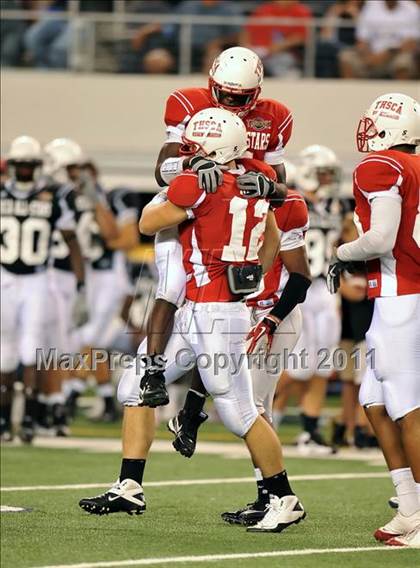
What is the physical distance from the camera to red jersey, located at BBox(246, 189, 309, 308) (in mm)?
7355

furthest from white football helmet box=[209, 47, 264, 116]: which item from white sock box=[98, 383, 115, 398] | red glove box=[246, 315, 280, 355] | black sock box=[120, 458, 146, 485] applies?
white sock box=[98, 383, 115, 398]

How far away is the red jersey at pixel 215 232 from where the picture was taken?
6.54 meters

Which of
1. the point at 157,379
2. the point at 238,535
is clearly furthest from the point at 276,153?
the point at 238,535

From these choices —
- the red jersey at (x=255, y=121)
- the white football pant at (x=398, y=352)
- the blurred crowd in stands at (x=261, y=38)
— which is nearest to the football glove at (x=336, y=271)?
the white football pant at (x=398, y=352)

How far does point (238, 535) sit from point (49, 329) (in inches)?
203

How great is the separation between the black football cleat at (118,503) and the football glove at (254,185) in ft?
4.34

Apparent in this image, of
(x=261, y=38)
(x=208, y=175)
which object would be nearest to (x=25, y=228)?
(x=208, y=175)

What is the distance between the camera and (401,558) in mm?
6086

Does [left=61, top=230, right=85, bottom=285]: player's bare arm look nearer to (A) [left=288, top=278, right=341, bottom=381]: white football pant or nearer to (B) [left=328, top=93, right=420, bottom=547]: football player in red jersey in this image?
(A) [left=288, top=278, right=341, bottom=381]: white football pant

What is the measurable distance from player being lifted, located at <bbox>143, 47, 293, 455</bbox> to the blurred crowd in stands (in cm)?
839

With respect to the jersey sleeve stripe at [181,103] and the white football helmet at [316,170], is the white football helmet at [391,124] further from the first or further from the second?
the white football helmet at [316,170]

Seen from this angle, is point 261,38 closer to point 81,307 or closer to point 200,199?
point 81,307

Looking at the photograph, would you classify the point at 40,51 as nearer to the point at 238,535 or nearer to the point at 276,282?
the point at 276,282

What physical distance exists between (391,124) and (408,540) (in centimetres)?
171
